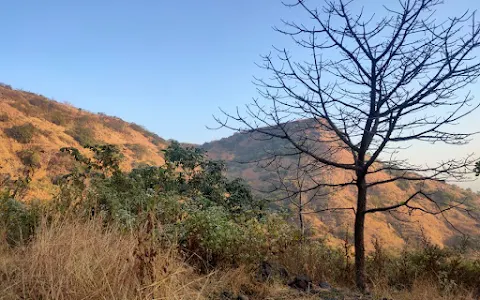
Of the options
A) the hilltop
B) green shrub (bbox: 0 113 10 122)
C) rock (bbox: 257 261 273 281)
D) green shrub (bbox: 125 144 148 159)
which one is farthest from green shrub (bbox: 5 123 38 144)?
rock (bbox: 257 261 273 281)

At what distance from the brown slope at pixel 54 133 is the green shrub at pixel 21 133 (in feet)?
0.50

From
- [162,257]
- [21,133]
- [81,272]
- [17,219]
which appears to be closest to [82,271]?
[81,272]

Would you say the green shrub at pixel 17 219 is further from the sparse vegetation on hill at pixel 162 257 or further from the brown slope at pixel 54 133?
the brown slope at pixel 54 133

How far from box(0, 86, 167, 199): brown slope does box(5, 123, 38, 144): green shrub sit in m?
0.15

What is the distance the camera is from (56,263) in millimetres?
2404

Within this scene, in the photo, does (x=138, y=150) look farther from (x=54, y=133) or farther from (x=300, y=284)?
(x=300, y=284)

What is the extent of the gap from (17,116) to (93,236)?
33.0 m

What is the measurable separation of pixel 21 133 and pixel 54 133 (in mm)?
3297

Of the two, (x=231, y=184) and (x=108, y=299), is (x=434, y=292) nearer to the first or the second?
(x=108, y=299)

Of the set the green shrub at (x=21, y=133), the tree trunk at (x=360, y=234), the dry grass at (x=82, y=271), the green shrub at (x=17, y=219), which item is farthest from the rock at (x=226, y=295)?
the green shrub at (x=21, y=133)

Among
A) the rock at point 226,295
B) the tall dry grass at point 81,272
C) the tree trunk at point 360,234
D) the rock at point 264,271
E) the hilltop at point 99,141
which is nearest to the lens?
the tall dry grass at point 81,272

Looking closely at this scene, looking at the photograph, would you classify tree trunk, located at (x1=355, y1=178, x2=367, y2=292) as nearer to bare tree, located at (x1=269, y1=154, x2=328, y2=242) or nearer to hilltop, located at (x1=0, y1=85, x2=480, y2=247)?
bare tree, located at (x1=269, y1=154, x2=328, y2=242)

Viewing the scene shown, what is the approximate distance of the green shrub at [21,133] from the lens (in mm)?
27141

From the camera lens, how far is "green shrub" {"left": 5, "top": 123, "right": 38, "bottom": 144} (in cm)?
2714
